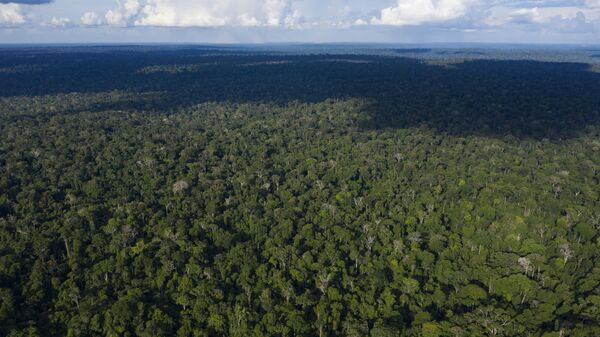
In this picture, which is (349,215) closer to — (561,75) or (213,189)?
(213,189)

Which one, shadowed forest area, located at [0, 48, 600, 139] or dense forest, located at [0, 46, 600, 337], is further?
shadowed forest area, located at [0, 48, 600, 139]

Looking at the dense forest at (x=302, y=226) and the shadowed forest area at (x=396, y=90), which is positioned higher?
the shadowed forest area at (x=396, y=90)

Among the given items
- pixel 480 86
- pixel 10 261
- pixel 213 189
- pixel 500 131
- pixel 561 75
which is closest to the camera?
pixel 10 261

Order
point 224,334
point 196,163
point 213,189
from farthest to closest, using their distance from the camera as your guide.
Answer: point 196,163, point 213,189, point 224,334

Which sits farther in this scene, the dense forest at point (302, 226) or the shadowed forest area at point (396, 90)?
the shadowed forest area at point (396, 90)

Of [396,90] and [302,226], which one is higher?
Answer: [396,90]

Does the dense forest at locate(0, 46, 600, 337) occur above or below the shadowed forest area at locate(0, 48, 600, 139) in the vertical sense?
below

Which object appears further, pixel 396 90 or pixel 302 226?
pixel 396 90


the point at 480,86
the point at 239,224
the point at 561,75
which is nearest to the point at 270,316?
the point at 239,224
